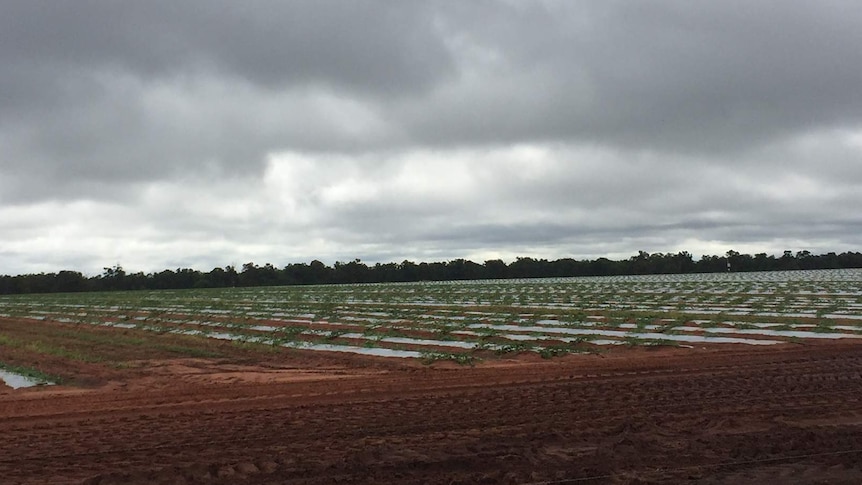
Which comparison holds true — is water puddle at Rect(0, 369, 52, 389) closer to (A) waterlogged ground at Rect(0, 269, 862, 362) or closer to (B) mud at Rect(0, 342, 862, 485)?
(B) mud at Rect(0, 342, 862, 485)

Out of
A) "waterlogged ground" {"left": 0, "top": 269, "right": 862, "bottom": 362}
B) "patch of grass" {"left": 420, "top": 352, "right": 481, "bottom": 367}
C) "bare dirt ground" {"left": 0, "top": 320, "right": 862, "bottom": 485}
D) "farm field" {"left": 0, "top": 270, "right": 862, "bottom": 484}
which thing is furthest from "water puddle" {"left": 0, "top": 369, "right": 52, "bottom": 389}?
"patch of grass" {"left": 420, "top": 352, "right": 481, "bottom": 367}

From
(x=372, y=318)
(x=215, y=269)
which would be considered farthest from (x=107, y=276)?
(x=372, y=318)

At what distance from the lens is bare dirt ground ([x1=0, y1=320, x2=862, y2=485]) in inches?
244

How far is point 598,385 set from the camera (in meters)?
10.7

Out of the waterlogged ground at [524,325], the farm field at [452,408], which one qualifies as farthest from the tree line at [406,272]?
the farm field at [452,408]

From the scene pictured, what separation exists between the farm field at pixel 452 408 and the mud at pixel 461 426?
4 cm

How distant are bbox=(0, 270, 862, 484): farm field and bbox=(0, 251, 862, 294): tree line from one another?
270ft

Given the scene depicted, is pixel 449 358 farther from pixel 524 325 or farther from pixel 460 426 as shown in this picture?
pixel 524 325

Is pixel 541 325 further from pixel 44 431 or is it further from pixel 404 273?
pixel 404 273

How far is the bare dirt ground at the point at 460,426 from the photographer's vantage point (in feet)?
20.4

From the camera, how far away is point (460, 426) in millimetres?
7957

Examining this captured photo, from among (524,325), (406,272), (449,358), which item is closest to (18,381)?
(449,358)

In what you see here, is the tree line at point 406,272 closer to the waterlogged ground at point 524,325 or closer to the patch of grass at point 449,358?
the waterlogged ground at point 524,325

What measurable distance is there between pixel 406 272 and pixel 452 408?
94556 millimetres
